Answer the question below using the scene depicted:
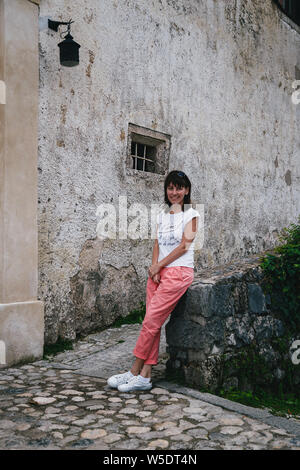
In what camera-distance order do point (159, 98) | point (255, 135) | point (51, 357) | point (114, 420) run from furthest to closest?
point (255, 135)
point (159, 98)
point (51, 357)
point (114, 420)

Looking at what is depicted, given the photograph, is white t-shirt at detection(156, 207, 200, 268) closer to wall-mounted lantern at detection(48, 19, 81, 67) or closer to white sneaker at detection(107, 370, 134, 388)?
white sneaker at detection(107, 370, 134, 388)

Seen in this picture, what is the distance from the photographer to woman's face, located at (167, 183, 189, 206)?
12.7ft

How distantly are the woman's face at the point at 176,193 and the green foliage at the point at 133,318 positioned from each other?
6.92ft

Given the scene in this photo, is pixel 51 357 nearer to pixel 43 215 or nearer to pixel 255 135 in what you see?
pixel 43 215

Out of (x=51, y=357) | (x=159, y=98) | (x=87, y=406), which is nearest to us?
(x=87, y=406)

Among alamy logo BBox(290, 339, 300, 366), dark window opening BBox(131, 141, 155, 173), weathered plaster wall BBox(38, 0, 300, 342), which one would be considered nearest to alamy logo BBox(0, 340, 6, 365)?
weathered plaster wall BBox(38, 0, 300, 342)

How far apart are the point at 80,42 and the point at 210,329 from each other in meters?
3.34

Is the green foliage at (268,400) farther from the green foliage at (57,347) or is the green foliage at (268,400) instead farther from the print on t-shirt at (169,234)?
the green foliage at (57,347)

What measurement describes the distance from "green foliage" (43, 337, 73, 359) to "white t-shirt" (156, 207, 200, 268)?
1546 millimetres

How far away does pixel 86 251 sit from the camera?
5.22m

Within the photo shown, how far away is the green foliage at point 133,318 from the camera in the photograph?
554 cm

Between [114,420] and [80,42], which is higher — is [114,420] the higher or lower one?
the lower one
